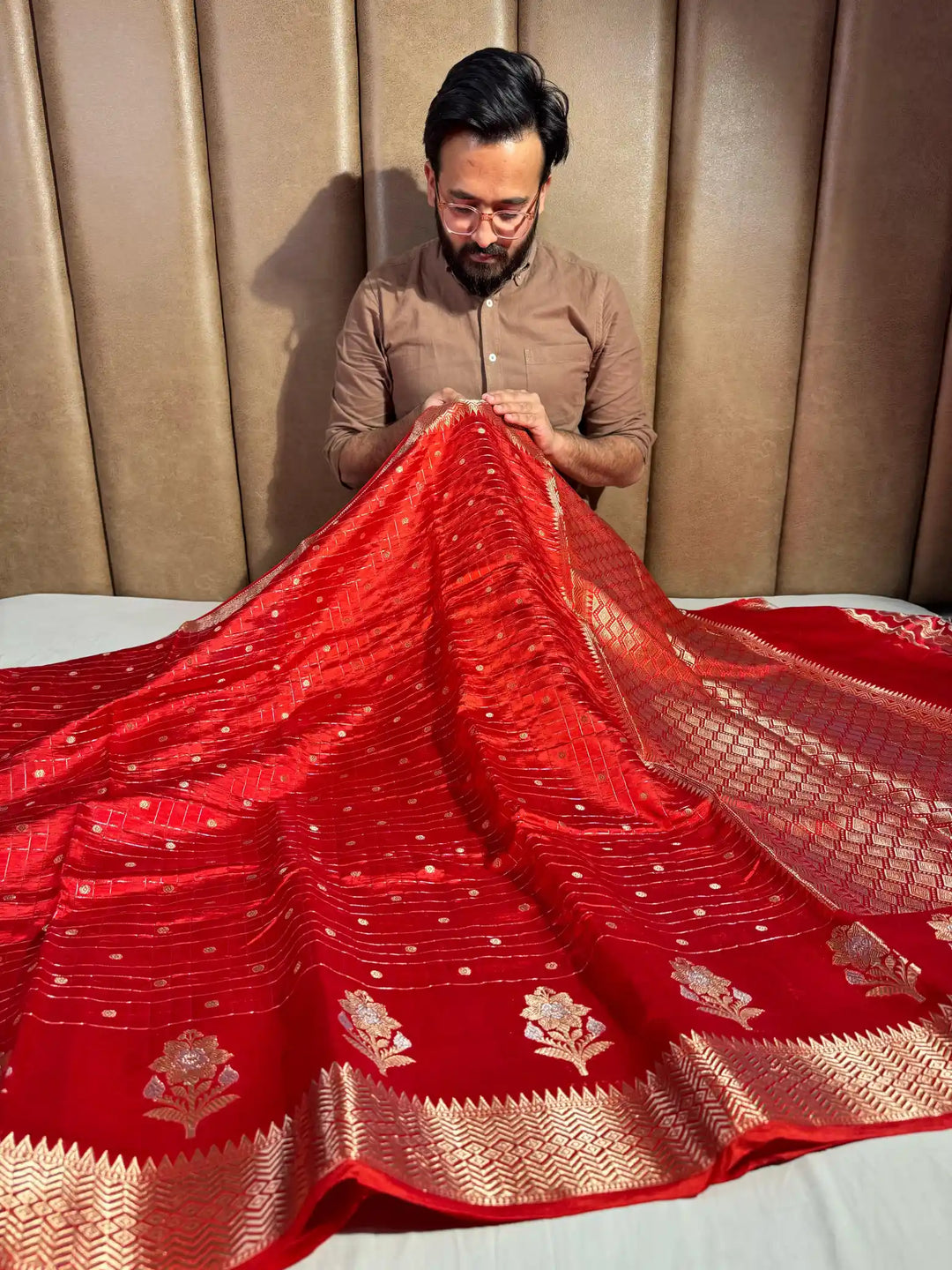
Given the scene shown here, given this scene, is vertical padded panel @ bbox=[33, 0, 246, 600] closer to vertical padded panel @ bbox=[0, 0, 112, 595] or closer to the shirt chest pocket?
vertical padded panel @ bbox=[0, 0, 112, 595]

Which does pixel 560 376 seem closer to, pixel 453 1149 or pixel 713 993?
pixel 713 993

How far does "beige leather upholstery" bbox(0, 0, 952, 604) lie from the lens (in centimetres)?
181

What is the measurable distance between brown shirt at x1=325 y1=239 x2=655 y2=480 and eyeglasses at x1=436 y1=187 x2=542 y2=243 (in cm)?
13

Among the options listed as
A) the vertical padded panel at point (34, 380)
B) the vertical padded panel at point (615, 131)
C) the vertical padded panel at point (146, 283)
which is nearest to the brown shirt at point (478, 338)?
the vertical padded panel at point (615, 131)

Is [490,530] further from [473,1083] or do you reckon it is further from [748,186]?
[748,186]

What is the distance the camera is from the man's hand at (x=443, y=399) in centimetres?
159

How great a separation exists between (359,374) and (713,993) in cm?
129

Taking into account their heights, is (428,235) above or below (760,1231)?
above

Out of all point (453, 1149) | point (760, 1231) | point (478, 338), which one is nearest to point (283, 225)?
point (478, 338)

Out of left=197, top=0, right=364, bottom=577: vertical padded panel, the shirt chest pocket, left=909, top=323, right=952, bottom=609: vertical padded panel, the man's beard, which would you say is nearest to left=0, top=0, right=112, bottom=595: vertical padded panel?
left=197, top=0, right=364, bottom=577: vertical padded panel

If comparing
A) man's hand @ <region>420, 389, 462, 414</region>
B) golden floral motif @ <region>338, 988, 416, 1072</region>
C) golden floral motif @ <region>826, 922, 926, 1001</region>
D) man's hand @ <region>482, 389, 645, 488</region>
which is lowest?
golden floral motif @ <region>338, 988, 416, 1072</region>

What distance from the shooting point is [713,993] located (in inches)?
33.9

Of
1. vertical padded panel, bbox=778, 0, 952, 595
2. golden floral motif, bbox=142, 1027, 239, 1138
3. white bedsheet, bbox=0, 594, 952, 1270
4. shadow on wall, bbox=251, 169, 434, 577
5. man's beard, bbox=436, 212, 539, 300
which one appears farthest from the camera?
shadow on wall, bbox=251, 169, 434, 577

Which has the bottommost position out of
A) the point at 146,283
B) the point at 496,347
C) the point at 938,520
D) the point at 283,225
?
the point at 938,520
